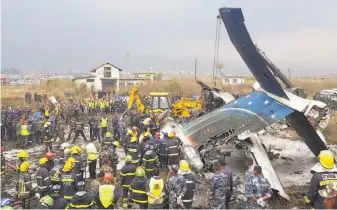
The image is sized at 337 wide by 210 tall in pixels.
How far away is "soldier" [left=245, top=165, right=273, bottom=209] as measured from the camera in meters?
6.34

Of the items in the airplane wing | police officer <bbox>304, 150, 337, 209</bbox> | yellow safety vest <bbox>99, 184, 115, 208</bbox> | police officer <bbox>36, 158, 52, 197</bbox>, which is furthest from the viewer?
the airplane wing

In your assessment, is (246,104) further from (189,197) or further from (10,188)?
(10,188)

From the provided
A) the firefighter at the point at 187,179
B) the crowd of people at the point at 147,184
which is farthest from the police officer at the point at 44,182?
the firefighter at the point at 187,179

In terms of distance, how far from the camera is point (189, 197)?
7613mm

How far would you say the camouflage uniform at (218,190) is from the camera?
6.84 metres

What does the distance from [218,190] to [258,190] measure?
2.92 ft

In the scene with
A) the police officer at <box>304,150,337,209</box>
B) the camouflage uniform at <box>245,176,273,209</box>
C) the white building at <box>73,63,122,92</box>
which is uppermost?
the white building at <box>73,63,122,92</box>

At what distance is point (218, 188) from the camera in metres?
6.87

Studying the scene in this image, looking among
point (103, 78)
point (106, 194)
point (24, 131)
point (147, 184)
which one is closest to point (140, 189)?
point (147, 184)

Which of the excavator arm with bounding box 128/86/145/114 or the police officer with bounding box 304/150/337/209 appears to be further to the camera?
the excavator arm with bounding box 128/86/145/114

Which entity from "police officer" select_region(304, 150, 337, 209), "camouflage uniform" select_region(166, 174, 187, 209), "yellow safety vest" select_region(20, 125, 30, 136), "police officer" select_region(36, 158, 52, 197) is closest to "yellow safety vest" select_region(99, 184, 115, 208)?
"camouflage uniform" select_region(166, 174, 187, 209)

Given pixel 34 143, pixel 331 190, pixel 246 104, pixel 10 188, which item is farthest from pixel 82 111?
pixel 331 190

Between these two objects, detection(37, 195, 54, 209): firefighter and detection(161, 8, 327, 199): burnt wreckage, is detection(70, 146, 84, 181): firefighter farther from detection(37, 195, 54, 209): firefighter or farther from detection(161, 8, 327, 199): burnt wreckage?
detection(161, 8, 327, 199): burnt wreckage

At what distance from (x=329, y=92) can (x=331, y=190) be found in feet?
93.5
